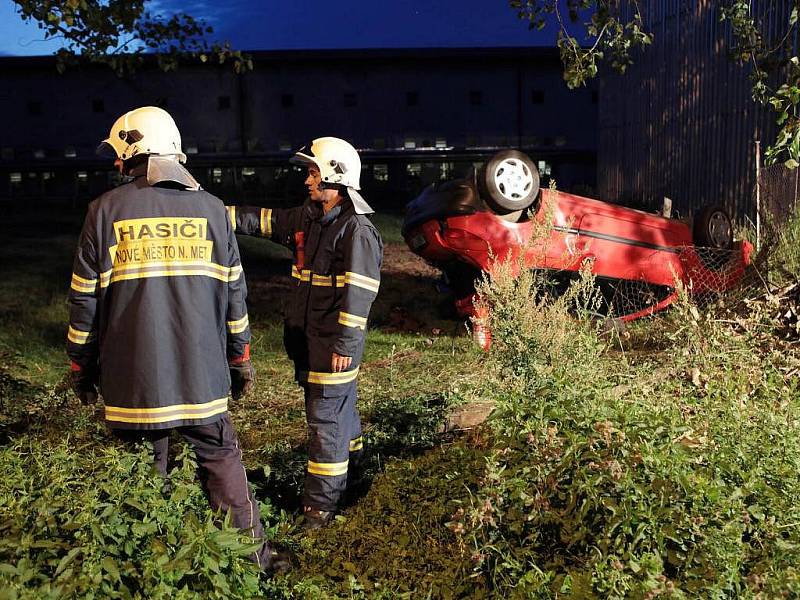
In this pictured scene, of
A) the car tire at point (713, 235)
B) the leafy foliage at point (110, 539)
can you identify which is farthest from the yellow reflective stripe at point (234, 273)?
the car tire at point (713, 235)

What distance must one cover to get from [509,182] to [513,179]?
0.16 ft

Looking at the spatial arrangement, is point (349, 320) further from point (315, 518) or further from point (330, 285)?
point (315, 518)

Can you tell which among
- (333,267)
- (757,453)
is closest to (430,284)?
(333,267)

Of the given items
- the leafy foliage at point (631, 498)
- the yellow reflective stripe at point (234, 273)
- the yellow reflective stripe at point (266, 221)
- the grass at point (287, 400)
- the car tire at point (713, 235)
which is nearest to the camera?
the leafy foliage at point (631, 498)

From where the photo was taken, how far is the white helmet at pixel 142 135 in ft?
12.7

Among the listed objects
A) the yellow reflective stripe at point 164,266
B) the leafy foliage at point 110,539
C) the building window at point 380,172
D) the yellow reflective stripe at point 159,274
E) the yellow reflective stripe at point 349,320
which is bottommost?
the leafy foliage at point 110,539

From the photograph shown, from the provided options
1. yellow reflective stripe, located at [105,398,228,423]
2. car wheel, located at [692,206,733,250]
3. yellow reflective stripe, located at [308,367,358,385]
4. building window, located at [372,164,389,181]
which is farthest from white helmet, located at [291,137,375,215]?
building window, located at [372,164,389,181]

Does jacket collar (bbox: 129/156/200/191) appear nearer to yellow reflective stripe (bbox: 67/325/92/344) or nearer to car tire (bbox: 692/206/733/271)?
yellow reflective stripe (bbox: 67/325/92/344)

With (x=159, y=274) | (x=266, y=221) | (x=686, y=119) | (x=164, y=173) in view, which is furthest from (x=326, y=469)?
(x=686, y=119)

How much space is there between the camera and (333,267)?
4695mm

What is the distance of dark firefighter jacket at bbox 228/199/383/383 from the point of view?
4492mm

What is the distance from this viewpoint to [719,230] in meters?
9.62

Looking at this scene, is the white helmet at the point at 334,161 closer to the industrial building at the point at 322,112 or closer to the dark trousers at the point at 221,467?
the dark trousers at the point at 221,467

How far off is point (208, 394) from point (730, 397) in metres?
2.61
